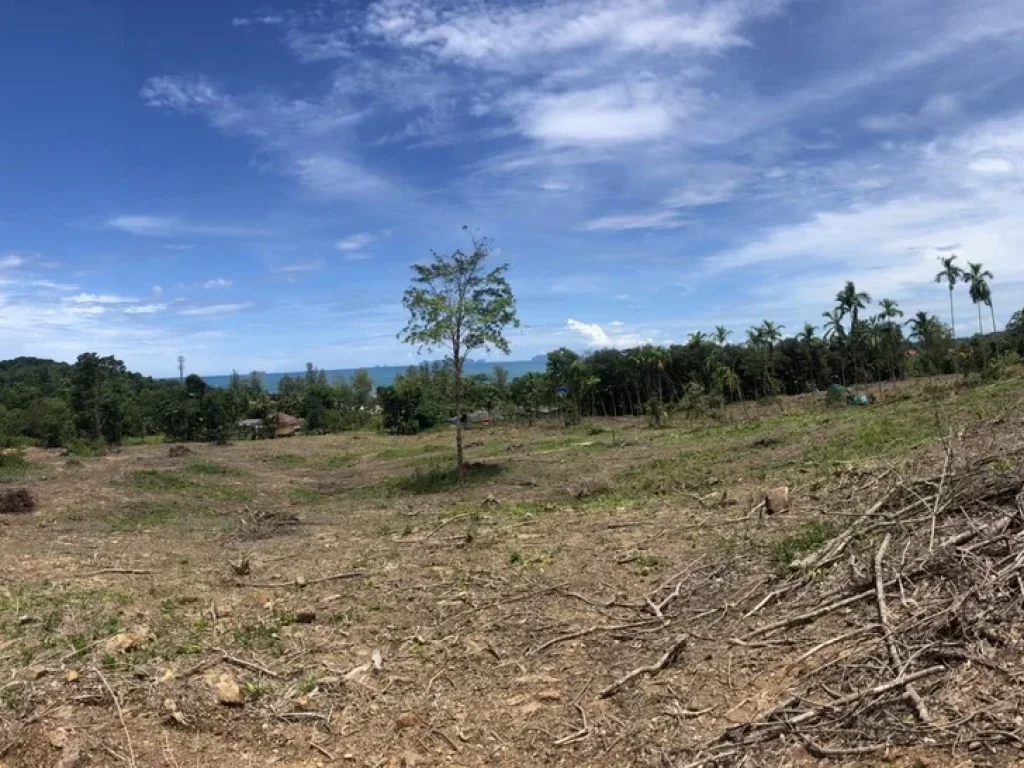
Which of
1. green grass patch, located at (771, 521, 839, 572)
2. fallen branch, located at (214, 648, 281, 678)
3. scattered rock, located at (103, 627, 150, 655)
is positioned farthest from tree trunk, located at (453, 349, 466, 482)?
fallen branch, located at (214, 648, 281, 678)

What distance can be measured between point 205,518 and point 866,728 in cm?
1336

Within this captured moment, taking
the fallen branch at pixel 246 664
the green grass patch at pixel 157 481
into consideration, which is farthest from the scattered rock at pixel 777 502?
the green grass patch at pixel 157 481

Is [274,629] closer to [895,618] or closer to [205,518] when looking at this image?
[895,618]

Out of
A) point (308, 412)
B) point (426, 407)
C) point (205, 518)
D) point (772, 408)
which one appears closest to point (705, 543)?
point (205, 518)

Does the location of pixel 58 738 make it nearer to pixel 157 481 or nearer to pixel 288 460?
pixel 157 481

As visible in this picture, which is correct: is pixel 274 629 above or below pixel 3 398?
below

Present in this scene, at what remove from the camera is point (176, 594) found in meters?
7.31

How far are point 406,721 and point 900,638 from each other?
9.41 feet

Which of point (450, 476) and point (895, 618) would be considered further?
point (450, 476)

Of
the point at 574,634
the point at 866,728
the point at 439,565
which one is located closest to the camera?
the point at 866,728

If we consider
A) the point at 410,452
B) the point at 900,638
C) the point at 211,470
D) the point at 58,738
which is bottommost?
the point at 410,452

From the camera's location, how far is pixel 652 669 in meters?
4.79

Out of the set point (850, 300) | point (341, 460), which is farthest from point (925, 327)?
point (341, 460)

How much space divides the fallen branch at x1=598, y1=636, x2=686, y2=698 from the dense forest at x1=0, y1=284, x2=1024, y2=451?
30747 mm
